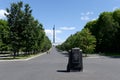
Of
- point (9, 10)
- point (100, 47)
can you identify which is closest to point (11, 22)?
point (9, 10)

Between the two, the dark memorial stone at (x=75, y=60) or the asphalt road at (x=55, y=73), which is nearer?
the asphalt road at (x=55, y=73)

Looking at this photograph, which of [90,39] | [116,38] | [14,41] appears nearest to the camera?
[14,41]

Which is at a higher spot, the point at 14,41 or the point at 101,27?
the point at 101,27

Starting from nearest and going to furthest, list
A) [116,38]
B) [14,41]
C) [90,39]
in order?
[14,41], [90,39], [116,38]

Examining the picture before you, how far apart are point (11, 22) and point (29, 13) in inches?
147

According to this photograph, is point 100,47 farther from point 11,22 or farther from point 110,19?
point 11,22

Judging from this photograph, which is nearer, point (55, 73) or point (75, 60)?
point (55, 73)

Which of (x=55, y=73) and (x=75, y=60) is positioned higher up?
(x=75, y=60)

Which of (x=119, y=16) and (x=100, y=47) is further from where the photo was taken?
(x=100, y=47)

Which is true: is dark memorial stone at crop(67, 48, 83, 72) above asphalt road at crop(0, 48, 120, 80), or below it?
above

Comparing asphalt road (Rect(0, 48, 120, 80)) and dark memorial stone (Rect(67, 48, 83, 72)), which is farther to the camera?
dark memorial stone (Rect(67, 48, 83, 72))

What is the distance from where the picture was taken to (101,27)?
104 metres

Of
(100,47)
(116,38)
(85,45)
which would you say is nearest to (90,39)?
(85,45)

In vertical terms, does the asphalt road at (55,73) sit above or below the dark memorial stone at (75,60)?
below
